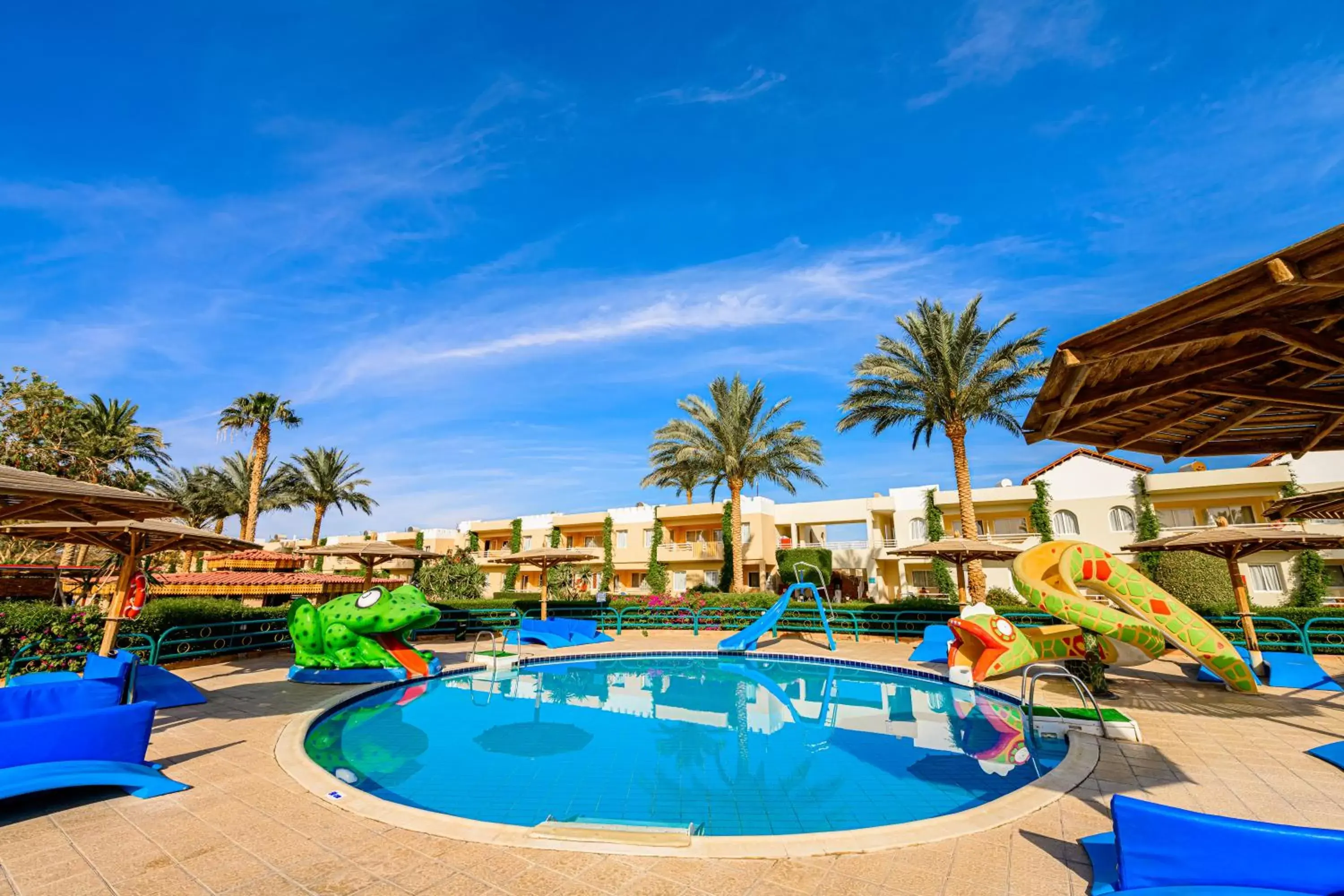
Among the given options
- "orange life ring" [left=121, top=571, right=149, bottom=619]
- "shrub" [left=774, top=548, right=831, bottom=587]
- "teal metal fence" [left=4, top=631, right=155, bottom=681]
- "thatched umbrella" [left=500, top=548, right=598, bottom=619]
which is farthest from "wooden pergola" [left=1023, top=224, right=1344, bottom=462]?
"shrub" [left=774, top=548, right=831, bottom=587]

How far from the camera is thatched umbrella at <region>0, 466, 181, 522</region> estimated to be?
227 inches

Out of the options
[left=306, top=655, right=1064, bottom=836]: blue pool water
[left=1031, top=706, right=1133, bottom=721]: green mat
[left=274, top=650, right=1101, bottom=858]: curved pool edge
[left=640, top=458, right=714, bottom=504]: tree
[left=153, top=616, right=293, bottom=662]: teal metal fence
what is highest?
[left=640, top=458, right=714, bottom=504]: tree

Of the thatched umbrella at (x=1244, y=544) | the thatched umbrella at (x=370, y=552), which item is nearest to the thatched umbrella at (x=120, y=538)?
the thatched umbrella at (x=370, y=552)

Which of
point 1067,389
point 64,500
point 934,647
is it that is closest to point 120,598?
point 64,500

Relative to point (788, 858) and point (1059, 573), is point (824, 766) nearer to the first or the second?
point (788, 858)

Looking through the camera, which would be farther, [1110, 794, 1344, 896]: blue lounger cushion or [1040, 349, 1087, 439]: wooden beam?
[1040, 349, 1087, 439]: wooden beam

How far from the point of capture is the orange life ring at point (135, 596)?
29.8 feet

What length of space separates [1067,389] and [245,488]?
144 ft

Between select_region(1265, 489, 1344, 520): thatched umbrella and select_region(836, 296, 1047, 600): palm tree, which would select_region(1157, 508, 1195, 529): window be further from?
select_region(1265, 489, 1344, 520): thatched umbrella

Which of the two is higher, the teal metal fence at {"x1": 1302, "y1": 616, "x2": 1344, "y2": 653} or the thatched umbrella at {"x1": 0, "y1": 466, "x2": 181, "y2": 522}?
the thatched umbrella at {"x1": 0, "y1": 466, "x2": 181, "y2": 522}

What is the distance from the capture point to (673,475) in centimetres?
3244

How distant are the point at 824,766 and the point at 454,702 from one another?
277 inches

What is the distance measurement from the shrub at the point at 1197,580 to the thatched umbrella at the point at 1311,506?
69.7ft

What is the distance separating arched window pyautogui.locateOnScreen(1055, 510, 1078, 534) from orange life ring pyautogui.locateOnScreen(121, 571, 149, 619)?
35.0m
